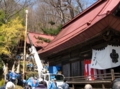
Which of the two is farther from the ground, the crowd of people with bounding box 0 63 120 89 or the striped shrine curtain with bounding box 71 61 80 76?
the striped shrine curtain with bounding box 71 61 80 76

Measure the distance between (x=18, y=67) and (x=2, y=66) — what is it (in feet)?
5.82

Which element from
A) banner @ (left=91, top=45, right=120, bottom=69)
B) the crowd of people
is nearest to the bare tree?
the crowd of people

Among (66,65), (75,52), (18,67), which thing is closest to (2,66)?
(18,67)

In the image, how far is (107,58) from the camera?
13086 millimetres

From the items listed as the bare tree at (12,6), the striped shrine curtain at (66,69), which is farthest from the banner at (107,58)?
the bare tree at (12,6)

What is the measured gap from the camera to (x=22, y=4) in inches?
1299

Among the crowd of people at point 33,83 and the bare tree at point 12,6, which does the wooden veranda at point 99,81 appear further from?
the bare tree at point 12,6

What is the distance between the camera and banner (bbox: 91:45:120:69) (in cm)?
1288

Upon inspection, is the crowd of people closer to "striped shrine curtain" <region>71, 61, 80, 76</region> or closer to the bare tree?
"striped shrine curtain" <region>71, 61, 80, 76</region>

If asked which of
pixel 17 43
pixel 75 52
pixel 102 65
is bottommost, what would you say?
pixel 102 65

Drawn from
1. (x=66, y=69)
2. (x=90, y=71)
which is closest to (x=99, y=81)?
(x=90, y=71)

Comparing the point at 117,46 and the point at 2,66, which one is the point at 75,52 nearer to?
the point at 117,46

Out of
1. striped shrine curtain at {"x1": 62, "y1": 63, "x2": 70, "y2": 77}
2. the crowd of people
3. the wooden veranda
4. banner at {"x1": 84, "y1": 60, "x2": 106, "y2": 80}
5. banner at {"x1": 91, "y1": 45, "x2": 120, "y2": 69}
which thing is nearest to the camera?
the crowd of people

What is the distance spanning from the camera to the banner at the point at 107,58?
42.3 ft
